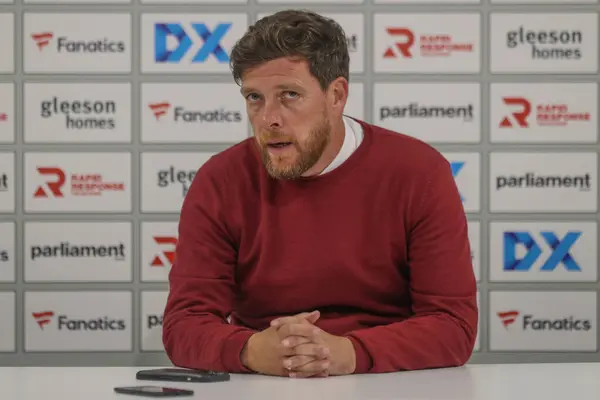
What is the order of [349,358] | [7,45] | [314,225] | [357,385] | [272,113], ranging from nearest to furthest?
[357,385]
[349,358]
[272,113]
[314,225]
[7,45]

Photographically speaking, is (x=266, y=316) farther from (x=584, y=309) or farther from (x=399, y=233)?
(x=584, y=309)

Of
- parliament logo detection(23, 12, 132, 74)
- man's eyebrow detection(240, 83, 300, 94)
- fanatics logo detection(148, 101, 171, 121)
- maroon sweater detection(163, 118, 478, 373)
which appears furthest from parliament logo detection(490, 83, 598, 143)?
man's eyebrow detection(240, 83, 300, 94)

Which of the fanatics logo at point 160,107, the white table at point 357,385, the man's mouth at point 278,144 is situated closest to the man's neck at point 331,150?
the man's mouth at point 278,144

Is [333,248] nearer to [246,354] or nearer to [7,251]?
[246,354]

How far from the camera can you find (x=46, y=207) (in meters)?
3.47

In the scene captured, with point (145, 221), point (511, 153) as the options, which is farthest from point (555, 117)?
point (145, 221)

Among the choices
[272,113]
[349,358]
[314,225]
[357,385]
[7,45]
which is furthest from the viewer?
[7,45]

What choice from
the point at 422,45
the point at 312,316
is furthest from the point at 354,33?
the point at 312,316

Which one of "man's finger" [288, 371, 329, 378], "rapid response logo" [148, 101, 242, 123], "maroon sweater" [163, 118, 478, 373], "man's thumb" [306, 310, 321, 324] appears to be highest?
"rapid response logo" [148, 101, 242, 123]

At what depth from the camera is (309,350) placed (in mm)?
1675

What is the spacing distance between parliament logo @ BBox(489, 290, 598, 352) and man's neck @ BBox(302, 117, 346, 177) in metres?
1.63

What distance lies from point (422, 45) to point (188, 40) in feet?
2.80

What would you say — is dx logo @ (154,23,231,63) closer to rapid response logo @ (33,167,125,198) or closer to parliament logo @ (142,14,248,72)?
parliament logo @ (142,14,248,72)

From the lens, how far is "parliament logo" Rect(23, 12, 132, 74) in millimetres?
3445
